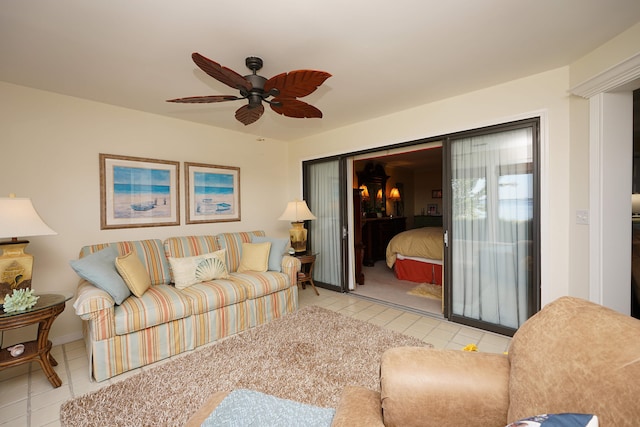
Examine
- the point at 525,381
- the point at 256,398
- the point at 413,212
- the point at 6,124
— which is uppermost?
the point at 6,124

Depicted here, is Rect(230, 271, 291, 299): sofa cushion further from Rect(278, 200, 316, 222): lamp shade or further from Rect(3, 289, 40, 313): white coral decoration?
Rect(3, 289, 40, 313): white coral decoration

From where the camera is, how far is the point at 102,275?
240 cm

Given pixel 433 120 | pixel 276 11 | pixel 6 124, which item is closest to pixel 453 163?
pixel 433 120

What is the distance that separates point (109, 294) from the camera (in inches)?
93.1

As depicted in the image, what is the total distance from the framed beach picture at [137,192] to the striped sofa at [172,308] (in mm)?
413

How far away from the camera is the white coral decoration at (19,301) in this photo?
2.00 meters

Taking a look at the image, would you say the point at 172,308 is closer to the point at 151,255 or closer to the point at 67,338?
the point at 151,255

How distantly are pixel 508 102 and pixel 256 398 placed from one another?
3281mm

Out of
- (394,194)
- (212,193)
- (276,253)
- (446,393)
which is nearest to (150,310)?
(276,253)

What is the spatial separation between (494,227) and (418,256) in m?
1.94

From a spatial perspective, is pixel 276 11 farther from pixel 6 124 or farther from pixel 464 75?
pixel 6 124

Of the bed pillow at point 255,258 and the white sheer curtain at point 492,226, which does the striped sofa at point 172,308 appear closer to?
the bed pillow at point 255,258

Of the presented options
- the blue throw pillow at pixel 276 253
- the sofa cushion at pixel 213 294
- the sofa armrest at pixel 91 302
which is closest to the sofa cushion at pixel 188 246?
the sofa cushion at pixel 213 294

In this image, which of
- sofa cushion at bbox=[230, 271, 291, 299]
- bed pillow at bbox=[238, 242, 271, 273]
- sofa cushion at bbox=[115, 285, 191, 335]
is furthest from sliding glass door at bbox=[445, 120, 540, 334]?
sofa cushion at bbox=[115, 285, 191, 335]
